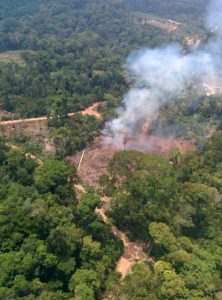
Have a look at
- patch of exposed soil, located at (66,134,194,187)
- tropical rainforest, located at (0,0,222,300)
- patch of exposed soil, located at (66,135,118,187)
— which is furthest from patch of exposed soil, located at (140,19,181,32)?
patch of exposed soil, located at (66,135,118,187)

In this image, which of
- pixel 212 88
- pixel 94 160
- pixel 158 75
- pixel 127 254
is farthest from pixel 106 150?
pixel 212 88

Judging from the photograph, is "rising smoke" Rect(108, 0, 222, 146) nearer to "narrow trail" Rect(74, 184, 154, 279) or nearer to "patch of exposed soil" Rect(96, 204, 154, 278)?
"narrow trail" Rect(74, 184, 154, 279)

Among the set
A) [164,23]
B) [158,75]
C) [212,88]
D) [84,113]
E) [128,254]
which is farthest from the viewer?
[164,23]

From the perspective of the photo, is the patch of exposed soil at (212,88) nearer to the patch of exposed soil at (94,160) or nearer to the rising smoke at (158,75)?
Result: the rising smoke at (158,75)

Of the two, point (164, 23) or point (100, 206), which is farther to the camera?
point (164, 23)

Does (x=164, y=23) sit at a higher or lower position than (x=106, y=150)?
lower

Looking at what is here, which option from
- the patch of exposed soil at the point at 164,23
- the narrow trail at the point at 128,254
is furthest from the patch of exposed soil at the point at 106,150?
the patch of exposed soil at the point at 164,23

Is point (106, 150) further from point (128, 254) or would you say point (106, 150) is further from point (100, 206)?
point (128, 254)

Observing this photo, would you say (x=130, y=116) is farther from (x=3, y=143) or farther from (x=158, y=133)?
(x=3, y=143)
